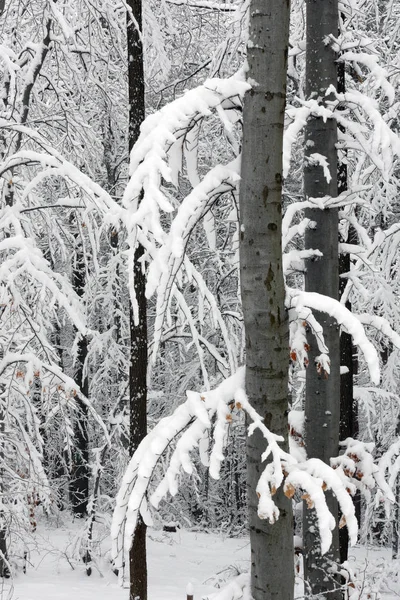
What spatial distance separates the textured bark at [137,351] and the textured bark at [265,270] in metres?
3.96

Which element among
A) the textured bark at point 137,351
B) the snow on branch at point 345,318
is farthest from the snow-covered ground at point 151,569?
the snow on branch at point 345,318

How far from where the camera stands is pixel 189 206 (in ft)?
7.17

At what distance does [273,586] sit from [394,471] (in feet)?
13.0

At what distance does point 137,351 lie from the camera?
6414mm

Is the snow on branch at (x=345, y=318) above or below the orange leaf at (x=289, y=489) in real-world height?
above

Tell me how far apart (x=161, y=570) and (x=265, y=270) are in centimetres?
1042

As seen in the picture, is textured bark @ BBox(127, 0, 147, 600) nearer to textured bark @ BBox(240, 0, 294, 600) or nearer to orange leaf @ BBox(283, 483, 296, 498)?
textured bark @ BBox(240, 0, 294, 600)

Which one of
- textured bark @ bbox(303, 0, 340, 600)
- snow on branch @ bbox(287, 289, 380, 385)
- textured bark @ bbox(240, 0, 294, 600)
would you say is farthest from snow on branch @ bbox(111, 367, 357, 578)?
textured bark @ bbox(303, 0, 340, 600)

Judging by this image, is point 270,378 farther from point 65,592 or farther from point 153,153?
point 65,592

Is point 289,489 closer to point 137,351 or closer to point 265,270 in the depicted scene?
point 265,270

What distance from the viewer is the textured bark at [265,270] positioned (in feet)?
7.57

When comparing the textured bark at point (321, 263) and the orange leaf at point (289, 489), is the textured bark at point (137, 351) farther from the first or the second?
the orange leaf at point (289, 489)

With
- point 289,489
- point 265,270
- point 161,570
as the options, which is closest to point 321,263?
point 265,270

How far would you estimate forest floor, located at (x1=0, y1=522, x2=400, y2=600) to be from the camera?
9078 mm
